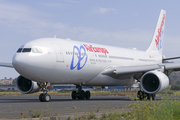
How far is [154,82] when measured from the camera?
19188 millimetres

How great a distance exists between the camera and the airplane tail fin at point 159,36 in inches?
1191

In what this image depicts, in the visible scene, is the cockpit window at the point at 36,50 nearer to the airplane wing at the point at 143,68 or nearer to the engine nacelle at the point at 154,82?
the airplane wing at the point at 143,68

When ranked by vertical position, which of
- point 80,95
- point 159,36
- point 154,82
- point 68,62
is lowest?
point 80,95

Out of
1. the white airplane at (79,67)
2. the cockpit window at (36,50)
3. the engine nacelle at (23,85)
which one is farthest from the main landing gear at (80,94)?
the cockpit window at (36,50)

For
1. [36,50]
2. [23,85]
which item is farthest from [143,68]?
[23,85]

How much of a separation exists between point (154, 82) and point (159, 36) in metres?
13.1

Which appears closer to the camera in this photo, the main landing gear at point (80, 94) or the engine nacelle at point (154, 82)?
the engine nacelle at point (154, 82)

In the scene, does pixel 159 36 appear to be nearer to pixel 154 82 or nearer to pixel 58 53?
pixel 154 82

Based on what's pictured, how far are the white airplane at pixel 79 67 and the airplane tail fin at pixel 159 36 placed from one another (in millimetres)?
5499

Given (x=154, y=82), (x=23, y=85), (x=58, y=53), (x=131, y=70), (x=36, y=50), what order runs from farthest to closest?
(x=131, y=70)
(x=23, y=85)
(x=154, y=82)
(x=58, y=53)
(x=36, y=50)

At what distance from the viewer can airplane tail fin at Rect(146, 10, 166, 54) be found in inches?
1191

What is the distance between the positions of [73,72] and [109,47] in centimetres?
629

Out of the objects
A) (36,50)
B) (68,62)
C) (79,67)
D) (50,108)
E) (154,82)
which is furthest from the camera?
(154,82)

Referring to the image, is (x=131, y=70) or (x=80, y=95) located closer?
(x=131, y=70)
